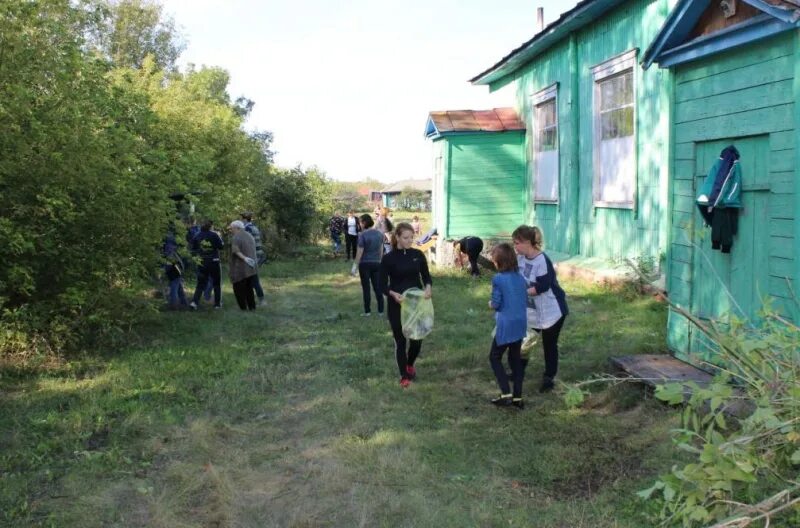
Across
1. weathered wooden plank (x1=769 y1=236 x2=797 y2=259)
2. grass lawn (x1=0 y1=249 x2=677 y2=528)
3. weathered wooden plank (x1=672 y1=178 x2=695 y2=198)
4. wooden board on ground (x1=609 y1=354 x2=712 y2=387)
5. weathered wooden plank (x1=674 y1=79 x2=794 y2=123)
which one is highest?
weathered wooden plank (x1=674 y1=79 x2=794 y2=123)

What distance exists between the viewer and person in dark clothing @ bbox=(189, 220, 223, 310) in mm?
11250

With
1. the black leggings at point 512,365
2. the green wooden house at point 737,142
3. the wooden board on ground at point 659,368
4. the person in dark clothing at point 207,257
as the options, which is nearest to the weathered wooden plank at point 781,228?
the green wooden house at point 737,142

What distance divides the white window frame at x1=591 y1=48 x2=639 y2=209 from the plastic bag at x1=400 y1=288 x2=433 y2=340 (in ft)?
18.5

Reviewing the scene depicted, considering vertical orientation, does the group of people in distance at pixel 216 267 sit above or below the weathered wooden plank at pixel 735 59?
below

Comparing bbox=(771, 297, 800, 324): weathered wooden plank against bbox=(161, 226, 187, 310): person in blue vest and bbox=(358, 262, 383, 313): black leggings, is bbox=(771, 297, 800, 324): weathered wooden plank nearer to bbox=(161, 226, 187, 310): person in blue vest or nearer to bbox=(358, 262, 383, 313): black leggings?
bbox=(358, 262, 383, 313): black leggings

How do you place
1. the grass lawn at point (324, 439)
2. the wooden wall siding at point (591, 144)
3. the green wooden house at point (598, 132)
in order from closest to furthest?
1. the grass lawn at point (324, 439)
2. the wooden wall siding at point (591, 144)
3. the green wooden house at point (598, 132)

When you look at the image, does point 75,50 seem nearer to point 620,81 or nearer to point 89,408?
point 89,408

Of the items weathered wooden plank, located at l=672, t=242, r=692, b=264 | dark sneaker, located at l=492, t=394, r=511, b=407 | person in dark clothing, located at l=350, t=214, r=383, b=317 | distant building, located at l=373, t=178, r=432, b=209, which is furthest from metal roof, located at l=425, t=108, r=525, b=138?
distant building, located at l=373, t=178, r=432, b=209

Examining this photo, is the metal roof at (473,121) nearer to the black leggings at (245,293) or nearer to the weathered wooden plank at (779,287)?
the black leggings at (245,293)

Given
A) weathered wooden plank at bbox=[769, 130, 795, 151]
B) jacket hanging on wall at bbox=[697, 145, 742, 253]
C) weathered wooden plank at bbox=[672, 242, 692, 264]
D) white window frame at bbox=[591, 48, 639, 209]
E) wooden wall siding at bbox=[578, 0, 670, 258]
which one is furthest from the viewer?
white window frame at bbox=[591, 48, 639, 209]

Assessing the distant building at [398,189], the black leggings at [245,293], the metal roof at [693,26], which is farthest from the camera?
the distant building at [398,189]

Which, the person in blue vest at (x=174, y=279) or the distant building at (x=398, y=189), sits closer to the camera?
the person in blue vest at (x=174, y=279)

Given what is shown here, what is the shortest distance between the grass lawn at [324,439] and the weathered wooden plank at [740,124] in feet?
7.31

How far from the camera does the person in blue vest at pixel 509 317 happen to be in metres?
6.06
